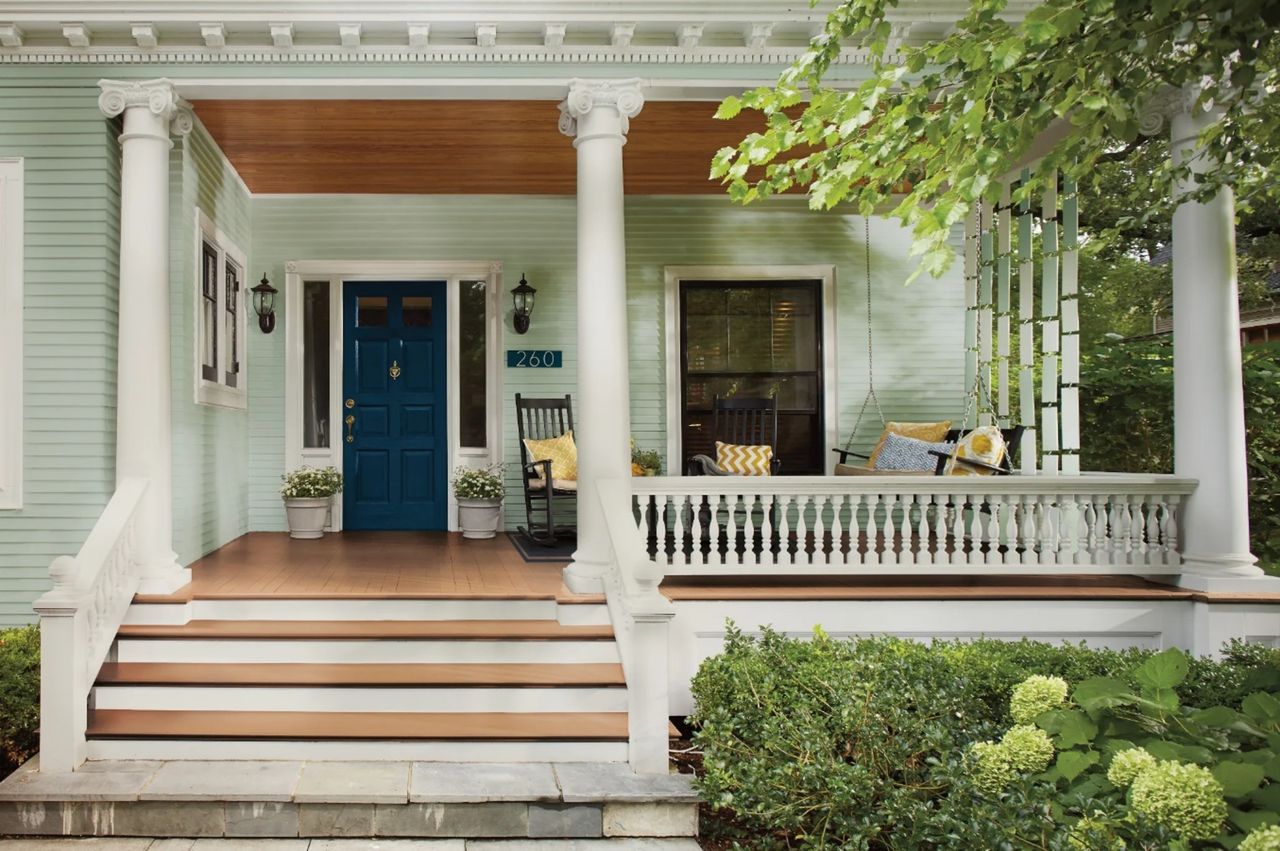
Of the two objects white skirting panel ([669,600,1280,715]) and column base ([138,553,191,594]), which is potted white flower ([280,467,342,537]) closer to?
column base ([138,553,191,594])

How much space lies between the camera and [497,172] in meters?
6.26

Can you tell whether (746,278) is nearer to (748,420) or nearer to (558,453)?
(748,420)

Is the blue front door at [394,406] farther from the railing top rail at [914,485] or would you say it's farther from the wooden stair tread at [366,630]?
the railing top rail at [914,485]

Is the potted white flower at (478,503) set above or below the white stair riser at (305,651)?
above

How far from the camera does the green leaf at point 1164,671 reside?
235 centimetres

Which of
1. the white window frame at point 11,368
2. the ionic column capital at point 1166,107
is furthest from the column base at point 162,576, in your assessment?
the ionic column capital at point 1166,107

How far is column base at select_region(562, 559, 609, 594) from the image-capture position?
164 inches

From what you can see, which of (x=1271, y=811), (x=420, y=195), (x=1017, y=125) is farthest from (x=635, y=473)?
(x=1271, y=811)

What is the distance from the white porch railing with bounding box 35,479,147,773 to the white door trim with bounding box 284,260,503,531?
302 centimetres

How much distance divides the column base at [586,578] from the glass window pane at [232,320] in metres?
3.37

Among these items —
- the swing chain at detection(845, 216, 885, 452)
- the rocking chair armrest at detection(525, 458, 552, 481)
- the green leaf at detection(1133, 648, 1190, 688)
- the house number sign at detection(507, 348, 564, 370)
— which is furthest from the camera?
the swing chain at detection(845, 216, 885, 452)

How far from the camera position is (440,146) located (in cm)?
564

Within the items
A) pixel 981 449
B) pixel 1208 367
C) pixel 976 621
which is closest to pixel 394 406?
pixel 981 449

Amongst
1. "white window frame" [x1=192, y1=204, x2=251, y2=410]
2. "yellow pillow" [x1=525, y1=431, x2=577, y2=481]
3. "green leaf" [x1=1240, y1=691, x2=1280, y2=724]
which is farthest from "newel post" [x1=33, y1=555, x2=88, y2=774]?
"green leaf" [x1=1240, y1=691, x2=1280, y2=724]
